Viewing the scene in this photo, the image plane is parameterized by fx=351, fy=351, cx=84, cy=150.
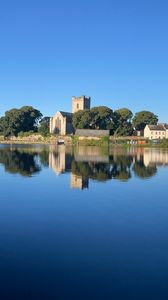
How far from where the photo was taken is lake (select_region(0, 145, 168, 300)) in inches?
273

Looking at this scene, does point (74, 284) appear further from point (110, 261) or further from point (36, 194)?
point (36, 194)

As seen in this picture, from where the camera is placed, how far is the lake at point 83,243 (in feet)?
22.7

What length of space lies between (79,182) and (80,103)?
118 meters

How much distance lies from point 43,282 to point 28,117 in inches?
4781

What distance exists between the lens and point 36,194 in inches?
682

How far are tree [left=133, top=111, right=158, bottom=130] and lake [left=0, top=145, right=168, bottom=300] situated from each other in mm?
100301

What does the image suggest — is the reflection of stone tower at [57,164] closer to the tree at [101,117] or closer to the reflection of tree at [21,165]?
the reflection of tree at [21,165]

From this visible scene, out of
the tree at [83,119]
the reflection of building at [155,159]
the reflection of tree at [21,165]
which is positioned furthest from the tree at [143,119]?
the reflection of tree at [21,165]

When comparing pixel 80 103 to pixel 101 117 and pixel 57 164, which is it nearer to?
pixel 101 117

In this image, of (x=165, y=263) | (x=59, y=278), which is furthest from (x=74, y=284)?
(x=165, y=263)

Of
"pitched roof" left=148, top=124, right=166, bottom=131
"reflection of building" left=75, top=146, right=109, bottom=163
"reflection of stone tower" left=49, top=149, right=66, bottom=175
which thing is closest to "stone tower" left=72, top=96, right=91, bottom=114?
"pitched roof" left=148, top=124, right=166, bottom=131

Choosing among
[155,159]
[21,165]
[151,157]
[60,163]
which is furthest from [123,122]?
[21,165]

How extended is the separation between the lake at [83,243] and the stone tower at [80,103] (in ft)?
393

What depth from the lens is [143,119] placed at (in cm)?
11800
